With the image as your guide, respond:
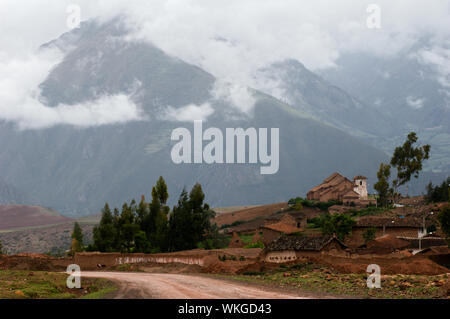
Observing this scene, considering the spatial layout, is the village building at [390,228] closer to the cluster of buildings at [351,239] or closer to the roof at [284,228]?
the cluster of buildings at [351,239]

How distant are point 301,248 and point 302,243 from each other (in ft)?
3.64

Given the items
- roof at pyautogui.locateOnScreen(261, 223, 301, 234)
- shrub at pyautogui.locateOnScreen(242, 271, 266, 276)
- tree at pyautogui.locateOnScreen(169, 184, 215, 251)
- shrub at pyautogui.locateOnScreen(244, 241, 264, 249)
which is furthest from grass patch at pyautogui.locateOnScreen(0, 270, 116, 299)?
roof at pyautogui.locateOnScreen(261, 223, 301, 234)

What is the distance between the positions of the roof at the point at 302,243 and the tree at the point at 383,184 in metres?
61.2

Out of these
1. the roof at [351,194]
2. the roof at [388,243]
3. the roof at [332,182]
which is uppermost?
the roof at [332,182]

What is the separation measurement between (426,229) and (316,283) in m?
54.6

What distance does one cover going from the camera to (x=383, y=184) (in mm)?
131375

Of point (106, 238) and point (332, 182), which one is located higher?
point (332, 182)

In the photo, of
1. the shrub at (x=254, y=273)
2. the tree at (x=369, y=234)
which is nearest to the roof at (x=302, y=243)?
the shrub at (x=254, y=273)

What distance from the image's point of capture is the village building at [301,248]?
69.9 m

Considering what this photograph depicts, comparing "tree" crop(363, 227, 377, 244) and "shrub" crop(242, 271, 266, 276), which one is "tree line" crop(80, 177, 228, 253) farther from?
"shrub" crop(242, 271, 266, 276)

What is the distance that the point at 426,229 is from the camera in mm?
93625

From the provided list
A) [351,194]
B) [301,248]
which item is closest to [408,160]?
[351,194]

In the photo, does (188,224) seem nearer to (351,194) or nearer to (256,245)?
(256,245)
